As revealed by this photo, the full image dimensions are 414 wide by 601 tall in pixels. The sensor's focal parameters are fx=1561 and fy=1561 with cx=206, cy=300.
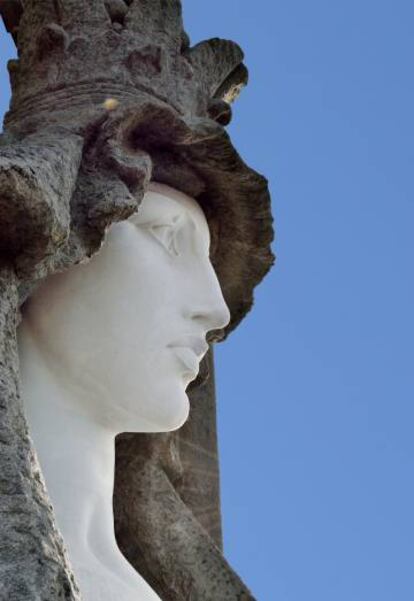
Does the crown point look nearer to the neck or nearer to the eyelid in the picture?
the eyelid

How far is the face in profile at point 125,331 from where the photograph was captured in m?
5.77

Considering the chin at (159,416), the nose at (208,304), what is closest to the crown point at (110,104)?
the nose at (208,304)

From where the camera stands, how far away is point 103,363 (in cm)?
576

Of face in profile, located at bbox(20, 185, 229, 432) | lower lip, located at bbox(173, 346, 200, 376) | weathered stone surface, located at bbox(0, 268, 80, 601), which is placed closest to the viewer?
weathered stone surface, located at bbox(0, 268, 80, 601)

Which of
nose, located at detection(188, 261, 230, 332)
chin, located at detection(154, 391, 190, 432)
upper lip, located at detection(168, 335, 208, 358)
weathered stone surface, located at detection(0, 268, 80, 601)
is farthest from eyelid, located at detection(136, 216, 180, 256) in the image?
weathered stone surface, located at detection(0, 268, 80, 601)

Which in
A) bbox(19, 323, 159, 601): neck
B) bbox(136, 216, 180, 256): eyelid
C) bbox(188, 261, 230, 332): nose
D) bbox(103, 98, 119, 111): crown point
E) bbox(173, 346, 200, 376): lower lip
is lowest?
bbox(19, 323, 159, 601): neck

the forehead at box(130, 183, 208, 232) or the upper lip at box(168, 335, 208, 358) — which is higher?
the forehead at box(130, 183, 208, 232)

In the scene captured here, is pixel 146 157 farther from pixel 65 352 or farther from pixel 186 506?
pixel 186 506

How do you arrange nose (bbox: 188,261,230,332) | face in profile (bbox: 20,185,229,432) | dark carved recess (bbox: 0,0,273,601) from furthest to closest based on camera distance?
nose (bbox: 188,261,230,332) → face in profile (bbox: 20,185,229,432) → dark carved recess (bbox: 0,0,273,601)

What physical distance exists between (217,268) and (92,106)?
1.13 m

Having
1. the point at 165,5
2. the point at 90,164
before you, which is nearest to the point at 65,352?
the point at 90,164

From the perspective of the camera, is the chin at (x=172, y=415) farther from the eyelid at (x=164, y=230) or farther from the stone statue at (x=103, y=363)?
the eyelid at (x=164, y=230)

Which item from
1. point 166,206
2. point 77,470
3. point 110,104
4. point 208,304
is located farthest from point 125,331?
point 110,104

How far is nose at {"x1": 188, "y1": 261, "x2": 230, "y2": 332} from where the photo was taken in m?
6.09
